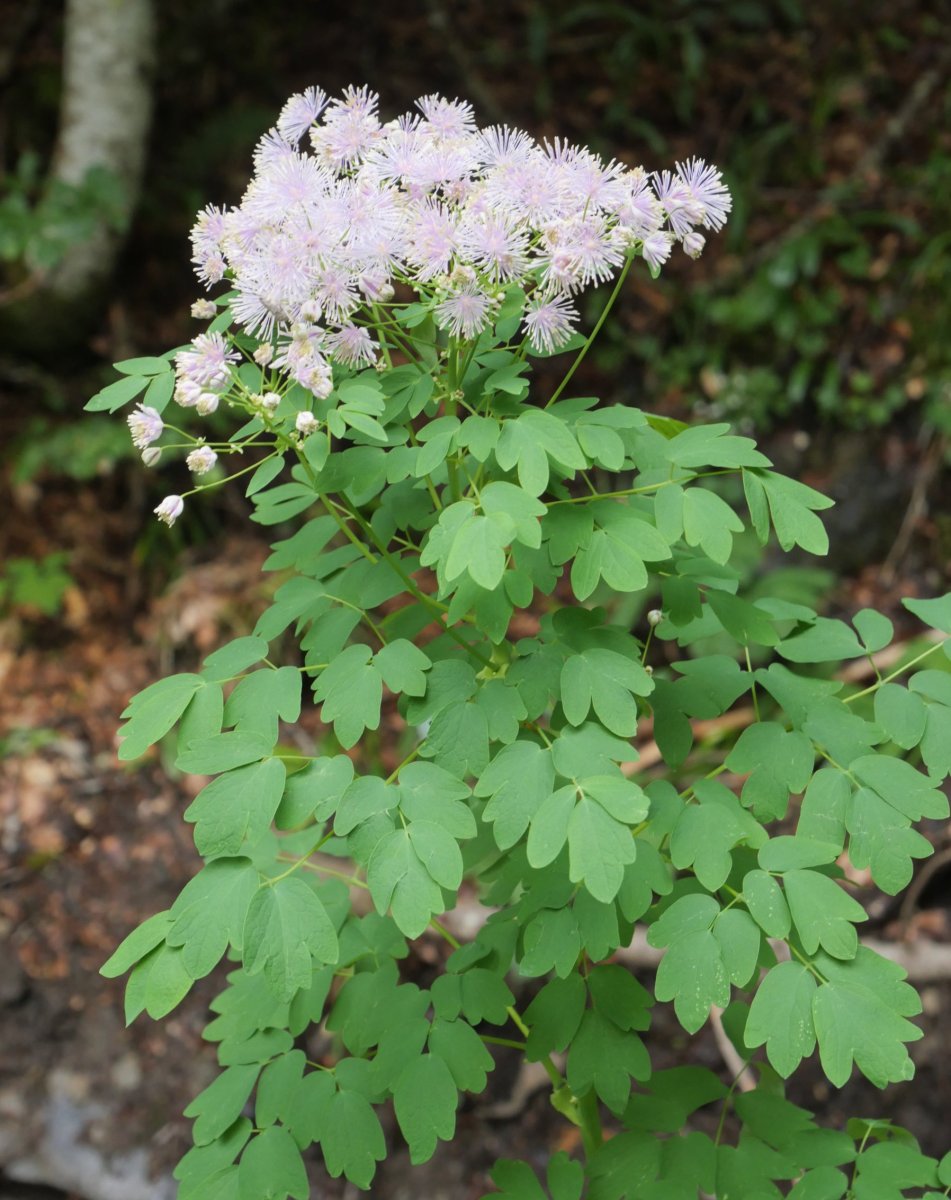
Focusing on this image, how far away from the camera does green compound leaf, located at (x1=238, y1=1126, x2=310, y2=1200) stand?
1412 mm

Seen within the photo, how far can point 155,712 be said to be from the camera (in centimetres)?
126

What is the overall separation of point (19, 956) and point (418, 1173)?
1.33m

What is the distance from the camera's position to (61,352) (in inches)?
164

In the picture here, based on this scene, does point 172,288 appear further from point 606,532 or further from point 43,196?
→ point 606,532

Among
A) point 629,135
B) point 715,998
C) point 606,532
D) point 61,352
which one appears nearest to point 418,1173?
point 715,998

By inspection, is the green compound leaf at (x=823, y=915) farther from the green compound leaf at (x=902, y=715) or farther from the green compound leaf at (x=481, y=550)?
the green compound leaf at (x=481, y=550)

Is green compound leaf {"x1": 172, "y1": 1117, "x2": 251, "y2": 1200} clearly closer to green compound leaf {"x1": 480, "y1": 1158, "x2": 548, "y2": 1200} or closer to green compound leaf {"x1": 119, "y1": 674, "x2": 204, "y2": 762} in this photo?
green compound leaf {"x1": 480, "y1": 1158, "x2": 548, "y2": 1200}

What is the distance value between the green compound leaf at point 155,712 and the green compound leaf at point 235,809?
4.1 inches

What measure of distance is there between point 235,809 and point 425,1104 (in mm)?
515

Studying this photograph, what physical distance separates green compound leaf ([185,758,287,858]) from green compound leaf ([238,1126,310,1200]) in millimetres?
555

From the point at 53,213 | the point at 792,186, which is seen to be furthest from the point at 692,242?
the point at 792,186

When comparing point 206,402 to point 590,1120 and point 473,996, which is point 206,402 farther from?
point 590,1120

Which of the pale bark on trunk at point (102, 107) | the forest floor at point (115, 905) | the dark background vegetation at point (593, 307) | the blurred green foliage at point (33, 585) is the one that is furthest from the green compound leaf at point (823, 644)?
the pale bark on trunk at point (102, 107)

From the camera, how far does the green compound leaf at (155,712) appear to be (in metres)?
1.22
